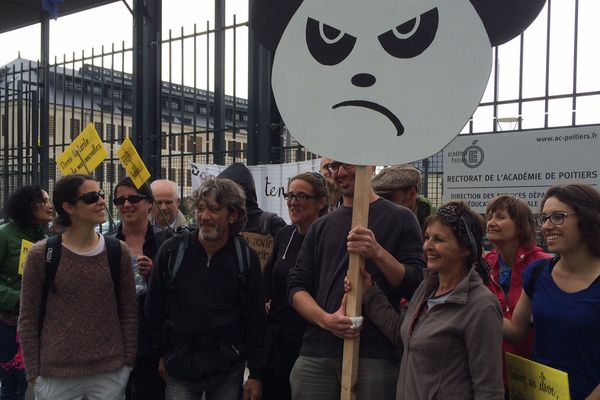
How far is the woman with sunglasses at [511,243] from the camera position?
272 centimetres

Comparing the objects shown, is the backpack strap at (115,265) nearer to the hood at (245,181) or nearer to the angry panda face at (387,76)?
the hood at (245,181)

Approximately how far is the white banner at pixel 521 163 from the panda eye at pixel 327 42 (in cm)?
272

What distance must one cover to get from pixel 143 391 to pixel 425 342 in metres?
1.79

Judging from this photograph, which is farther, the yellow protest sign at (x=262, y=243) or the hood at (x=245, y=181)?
the hood at (x=245, y=181)

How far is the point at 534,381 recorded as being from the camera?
2062 millimetres

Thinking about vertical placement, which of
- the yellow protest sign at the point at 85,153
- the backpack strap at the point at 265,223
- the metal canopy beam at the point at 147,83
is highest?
the metal canopy beam at the point at 147,83

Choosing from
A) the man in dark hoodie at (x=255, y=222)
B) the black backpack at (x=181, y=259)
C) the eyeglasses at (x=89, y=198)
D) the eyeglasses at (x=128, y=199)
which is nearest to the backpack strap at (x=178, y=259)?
the black backpack at (x=181, y=259)

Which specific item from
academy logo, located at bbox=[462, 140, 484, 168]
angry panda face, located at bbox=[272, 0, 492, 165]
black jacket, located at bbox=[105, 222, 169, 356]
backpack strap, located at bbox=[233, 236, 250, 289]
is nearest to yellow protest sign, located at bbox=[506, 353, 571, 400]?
angry panda face, located at bbox=[272, 0, 492, 165]

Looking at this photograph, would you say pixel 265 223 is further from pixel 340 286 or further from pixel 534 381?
pixel 534 381

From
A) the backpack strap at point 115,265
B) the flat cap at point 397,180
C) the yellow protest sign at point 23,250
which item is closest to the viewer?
the backpack strap at point 115,265

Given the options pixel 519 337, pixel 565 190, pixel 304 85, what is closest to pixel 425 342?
pixel 519 337

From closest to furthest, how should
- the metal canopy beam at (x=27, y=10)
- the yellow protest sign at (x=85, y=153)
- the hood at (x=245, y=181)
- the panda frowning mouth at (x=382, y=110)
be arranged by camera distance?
the panda frowning mouth at (x=382, y=110) < the hood at (x=245, y=181) < the yellow protest sign at (x=85, y=153) < the metal canopy beam at (x=27, y=10)

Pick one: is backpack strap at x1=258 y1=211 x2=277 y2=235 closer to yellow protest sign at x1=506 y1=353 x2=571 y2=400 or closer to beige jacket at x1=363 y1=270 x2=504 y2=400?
beige jacket at x1=363 y1=270 x2=504 y2=400

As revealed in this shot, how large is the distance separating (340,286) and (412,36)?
1.01 metres
